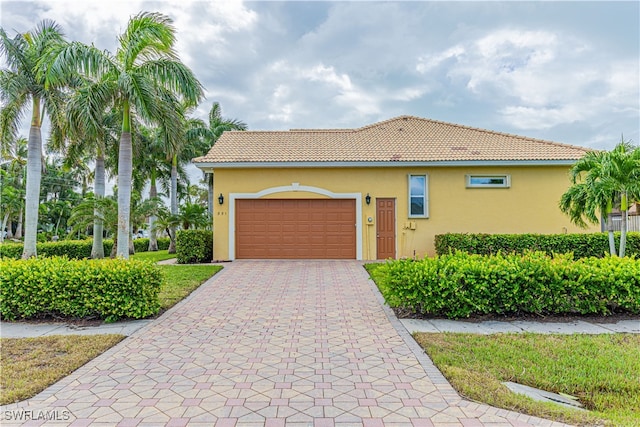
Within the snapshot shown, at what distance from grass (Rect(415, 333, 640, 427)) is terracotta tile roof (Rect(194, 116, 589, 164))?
9.03 m

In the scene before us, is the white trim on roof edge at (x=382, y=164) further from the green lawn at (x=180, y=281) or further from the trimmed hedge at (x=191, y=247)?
the green lawn at (x=180, y=281)

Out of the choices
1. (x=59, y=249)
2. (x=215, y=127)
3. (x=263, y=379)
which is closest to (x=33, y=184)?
(x=59, y=249)

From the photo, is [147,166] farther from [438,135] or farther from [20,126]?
[438,135]

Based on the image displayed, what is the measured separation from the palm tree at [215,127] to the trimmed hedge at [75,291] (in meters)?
15.2

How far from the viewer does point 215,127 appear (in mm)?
22453

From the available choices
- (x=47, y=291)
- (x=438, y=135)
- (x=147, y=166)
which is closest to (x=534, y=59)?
(x=438, y=135)

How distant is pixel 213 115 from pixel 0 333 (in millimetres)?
20495

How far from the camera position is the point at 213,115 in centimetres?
2370

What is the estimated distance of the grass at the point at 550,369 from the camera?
3.03 meters

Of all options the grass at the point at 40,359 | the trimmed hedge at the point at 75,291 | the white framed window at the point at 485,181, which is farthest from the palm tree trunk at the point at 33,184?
the white framed window at the point at 485,181

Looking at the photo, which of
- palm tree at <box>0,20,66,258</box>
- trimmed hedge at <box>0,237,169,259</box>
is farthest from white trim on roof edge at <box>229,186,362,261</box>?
palm tree at <box>0,20,66,258</box>

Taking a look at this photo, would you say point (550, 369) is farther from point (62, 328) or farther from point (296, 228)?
point (296, 228)

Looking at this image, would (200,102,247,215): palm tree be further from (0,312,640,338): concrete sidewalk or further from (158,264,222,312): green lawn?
(0,312,640,338): concrete sidewalk

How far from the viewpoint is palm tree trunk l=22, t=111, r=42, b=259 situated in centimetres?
1230
